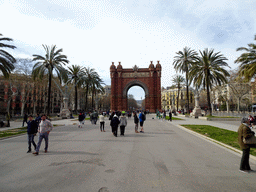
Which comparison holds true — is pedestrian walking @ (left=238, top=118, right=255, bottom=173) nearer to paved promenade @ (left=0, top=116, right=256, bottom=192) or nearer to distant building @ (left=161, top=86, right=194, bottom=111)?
paved promenade @ (left=0, top=116, right=256, bottom=192)

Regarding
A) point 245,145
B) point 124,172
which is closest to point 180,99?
point 245,145

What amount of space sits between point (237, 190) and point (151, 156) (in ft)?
9.87

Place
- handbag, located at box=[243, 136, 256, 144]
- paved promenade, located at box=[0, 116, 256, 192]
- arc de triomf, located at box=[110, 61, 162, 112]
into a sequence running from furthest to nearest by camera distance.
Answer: arc de triomf, located at box=[110, 61, 162, 112], handbag, located at box=[243, 136, 256, 144], paved promenade, located at box=[0, 116, 256, 192]

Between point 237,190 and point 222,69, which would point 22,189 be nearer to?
point 237,190

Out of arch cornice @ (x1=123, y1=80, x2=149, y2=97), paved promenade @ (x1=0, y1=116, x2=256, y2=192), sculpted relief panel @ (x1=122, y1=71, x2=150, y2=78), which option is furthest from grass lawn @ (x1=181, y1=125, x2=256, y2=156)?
sculpted relief panel @ (x1=122, y1=71, x2=150, y2=78)

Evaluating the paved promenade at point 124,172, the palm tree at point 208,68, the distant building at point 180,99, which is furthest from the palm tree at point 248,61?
the distant building at point 180,99

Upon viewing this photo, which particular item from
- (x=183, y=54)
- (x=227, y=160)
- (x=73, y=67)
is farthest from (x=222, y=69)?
(x=73, y=67)

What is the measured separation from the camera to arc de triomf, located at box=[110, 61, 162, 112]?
58.8 metres

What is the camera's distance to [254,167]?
17.2ft

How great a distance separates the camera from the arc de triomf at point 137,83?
58750mm

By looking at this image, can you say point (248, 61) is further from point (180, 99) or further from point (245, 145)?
point (180, 99)

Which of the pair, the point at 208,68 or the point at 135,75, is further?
the point at 135,75

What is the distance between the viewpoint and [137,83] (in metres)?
60.6

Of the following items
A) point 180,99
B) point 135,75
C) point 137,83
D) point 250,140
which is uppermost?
point 135,75
